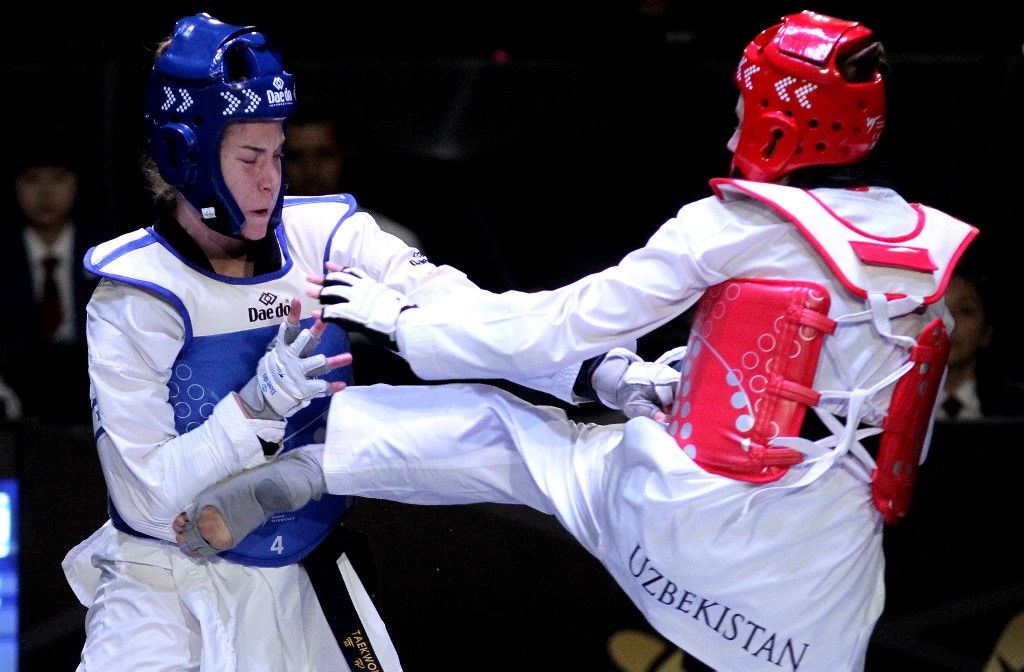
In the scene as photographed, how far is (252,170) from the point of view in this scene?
2.88 m

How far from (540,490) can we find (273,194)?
2.80 feet

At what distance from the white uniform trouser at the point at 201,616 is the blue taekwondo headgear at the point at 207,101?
28.9 inches

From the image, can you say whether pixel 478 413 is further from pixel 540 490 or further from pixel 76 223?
pixel 76 223

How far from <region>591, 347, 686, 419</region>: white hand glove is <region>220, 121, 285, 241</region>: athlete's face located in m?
0.82

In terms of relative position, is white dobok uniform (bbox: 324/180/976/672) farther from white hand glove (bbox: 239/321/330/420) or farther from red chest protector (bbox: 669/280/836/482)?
white hand glove (bbox: 239/321/330/420)

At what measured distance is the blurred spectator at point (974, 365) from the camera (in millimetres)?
4359

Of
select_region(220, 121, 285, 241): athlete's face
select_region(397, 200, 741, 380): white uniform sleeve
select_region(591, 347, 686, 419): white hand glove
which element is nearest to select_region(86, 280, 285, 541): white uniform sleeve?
select_region(220, 121, 285, 241): athlete's face

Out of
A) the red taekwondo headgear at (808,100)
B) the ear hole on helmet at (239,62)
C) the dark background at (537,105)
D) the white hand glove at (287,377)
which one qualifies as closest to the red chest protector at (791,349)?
the red taekwondo headgear at (808,100)

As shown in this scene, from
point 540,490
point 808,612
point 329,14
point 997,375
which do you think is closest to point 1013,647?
point 997,375

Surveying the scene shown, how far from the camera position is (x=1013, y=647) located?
3.84m

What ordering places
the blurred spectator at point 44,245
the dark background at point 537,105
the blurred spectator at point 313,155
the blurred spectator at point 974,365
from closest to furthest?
the blurred spectator at point 974,365, the blurred spectator at point 313,155, the blurred spectator at point 44,245, the dark background at point 537,105

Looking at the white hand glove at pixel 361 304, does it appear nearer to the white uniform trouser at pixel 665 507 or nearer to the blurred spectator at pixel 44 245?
Answer: the white uniform trouser at pixel 665 507

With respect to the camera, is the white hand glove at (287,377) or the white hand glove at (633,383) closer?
the white hand glove at (287,377)

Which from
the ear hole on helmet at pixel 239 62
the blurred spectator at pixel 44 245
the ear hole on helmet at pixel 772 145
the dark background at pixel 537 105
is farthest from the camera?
the dark background at pixel 537 105
